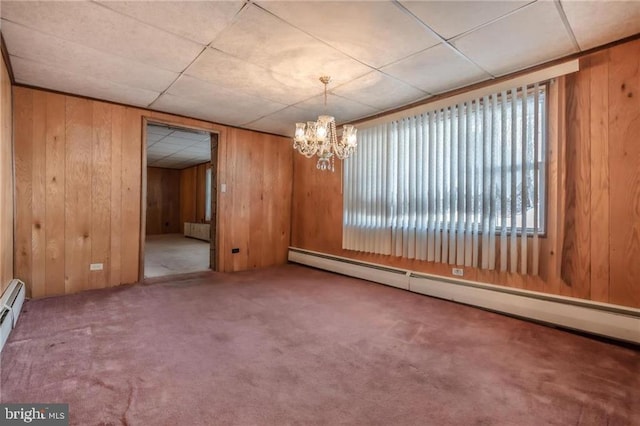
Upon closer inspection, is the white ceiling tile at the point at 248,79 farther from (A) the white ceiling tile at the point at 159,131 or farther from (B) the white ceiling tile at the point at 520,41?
(A) the white ceiling tile at the point at 159,131

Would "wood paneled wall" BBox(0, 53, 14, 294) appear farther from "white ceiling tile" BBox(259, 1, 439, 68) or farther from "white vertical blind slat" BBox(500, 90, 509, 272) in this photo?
"white vertical blind slat" BBox(500, 90, 509, 272)

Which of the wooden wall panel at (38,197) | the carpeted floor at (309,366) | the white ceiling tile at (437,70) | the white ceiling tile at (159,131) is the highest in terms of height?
the white ceiling tile at (159,131)

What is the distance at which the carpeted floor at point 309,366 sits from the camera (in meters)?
1.49

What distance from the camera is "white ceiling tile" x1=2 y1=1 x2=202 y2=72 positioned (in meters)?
1.95

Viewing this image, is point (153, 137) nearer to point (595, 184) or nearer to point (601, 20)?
point (601, 20)

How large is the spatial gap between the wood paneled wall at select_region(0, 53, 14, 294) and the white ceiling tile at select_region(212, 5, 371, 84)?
198 centimetres

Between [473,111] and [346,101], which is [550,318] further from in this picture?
[346,101]

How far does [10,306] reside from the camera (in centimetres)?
245

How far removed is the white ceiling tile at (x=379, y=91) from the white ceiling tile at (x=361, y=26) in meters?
0.46

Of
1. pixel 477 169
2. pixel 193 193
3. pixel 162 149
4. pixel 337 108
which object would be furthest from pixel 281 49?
pixel 193 193

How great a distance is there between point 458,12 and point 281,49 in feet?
4.27

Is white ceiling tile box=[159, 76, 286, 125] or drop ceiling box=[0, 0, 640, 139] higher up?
white ceiling tile box=[159, 76, 286, 125]

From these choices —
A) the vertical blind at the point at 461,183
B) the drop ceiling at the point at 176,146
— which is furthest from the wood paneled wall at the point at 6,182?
the vertical blind at the point at 461,183

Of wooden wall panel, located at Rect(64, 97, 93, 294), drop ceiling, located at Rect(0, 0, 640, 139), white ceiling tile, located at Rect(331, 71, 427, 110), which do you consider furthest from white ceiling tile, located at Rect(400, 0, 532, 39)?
wooden wall panel, located at Rect(64, 97, 93, 294)
